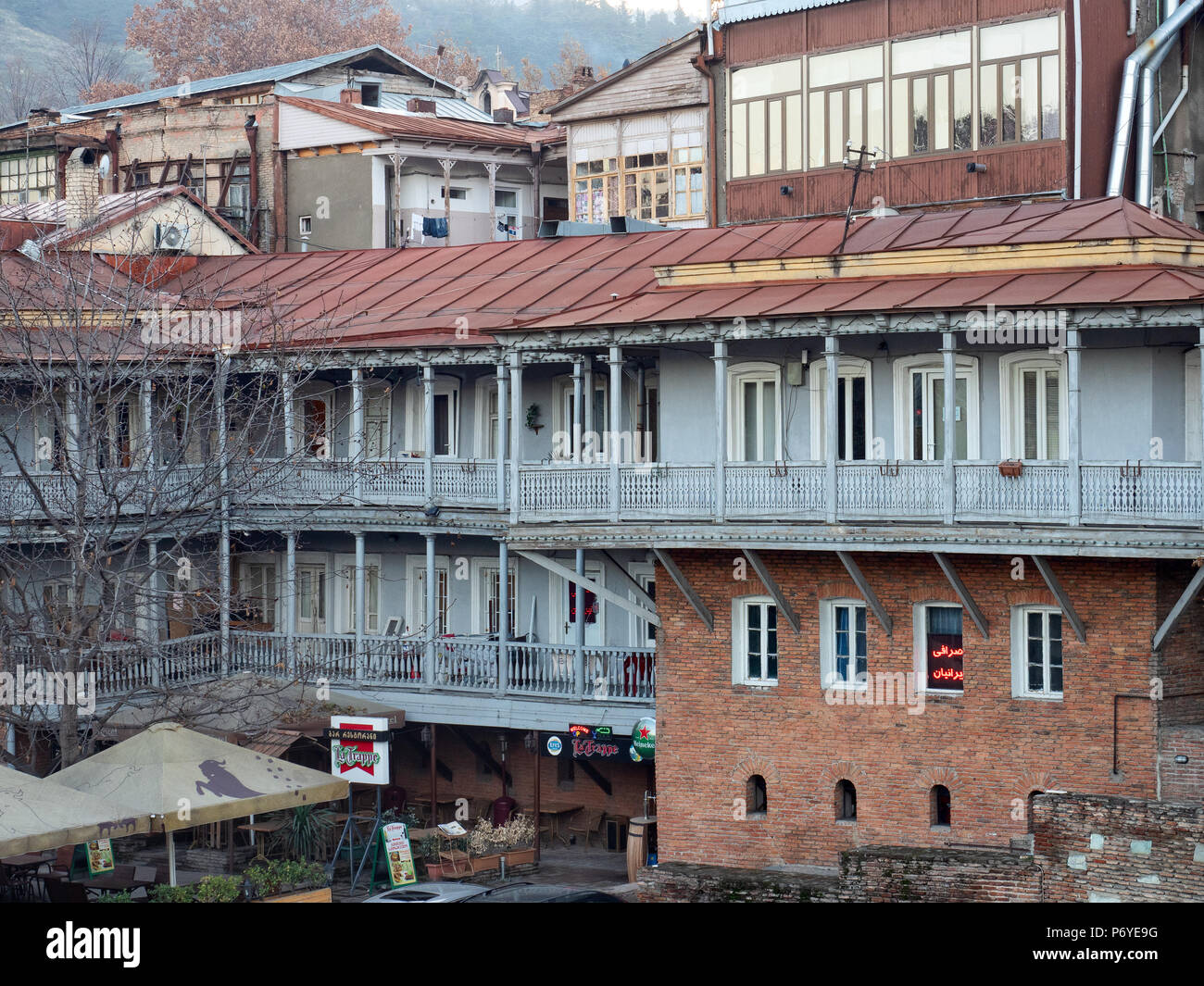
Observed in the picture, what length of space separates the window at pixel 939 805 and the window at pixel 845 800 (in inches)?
45.3

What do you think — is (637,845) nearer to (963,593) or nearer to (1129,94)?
(963,593)

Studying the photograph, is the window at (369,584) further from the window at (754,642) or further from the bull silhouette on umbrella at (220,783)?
the bull silhouette on umbrella at (220,783)

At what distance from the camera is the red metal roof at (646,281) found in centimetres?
2405

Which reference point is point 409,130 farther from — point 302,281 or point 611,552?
point 611,552

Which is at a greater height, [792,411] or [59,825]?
[792,411]

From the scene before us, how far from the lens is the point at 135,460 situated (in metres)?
31.3

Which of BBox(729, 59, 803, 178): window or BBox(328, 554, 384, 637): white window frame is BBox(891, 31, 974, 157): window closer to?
BBox(729, 59, 803, 178): window

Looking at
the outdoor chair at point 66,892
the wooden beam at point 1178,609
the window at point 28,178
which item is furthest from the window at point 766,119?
the window at point 28,178

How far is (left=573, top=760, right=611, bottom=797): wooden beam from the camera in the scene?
105 ft

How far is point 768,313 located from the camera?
24.9 m

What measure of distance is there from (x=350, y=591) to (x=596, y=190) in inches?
479
